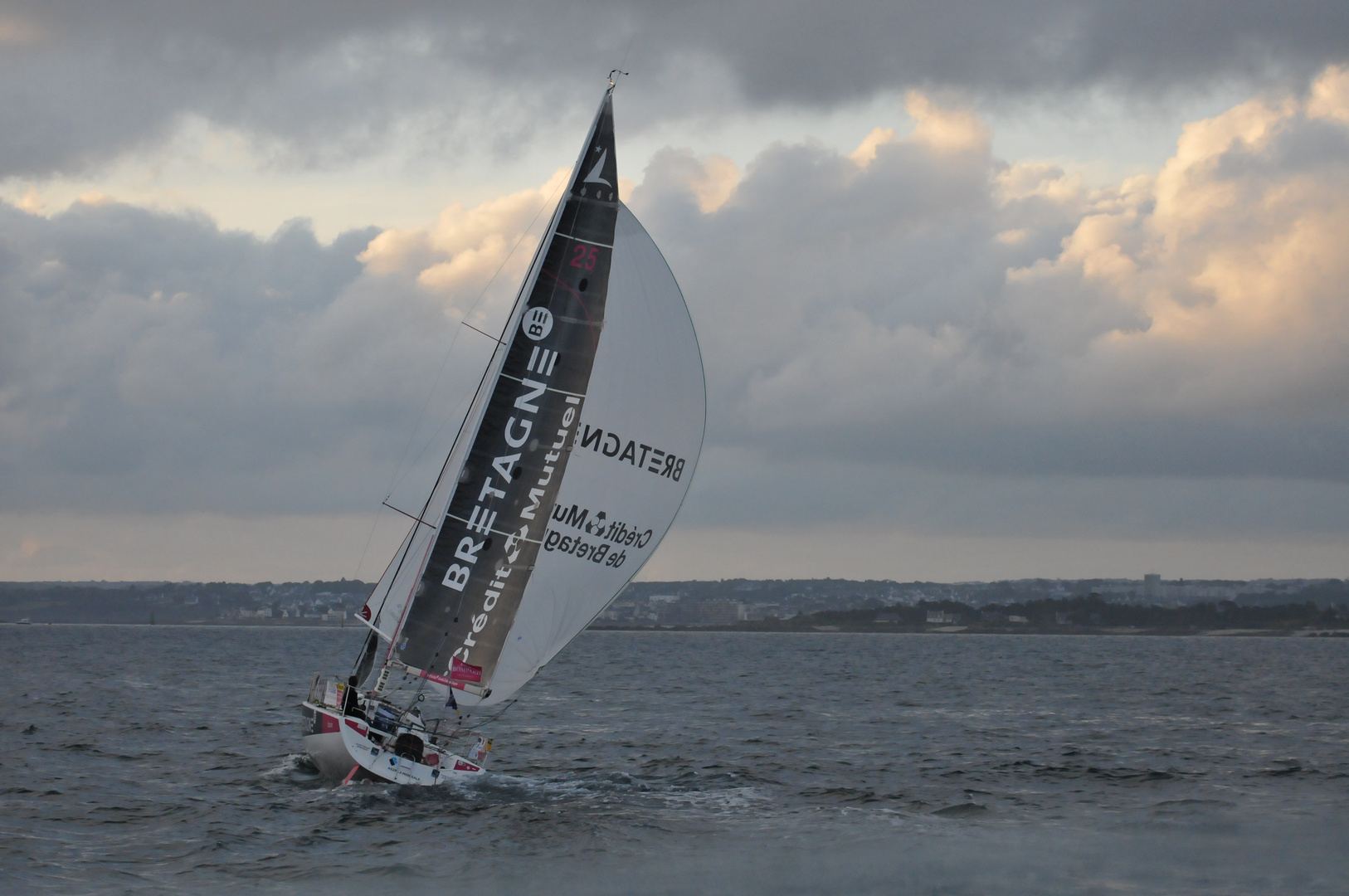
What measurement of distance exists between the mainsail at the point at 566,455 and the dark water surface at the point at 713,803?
318 cm

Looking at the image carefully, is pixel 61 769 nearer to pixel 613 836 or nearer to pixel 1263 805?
pixel 613 836

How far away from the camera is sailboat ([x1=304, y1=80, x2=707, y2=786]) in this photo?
→ 21.6 meters

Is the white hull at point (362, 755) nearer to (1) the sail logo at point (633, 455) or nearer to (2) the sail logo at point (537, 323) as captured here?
(1) the sail logo at point (633, 455)

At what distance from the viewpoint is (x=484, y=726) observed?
34.7 meters

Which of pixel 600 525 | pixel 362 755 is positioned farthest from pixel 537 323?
pixel 362 755

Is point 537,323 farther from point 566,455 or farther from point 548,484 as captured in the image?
point 548,484

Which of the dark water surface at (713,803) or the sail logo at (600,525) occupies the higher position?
the sail logo at (600,525)

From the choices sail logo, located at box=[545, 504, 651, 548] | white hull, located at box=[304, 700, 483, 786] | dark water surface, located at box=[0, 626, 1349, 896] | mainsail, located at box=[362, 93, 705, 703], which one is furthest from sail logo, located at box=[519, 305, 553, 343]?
dark water surface, located at box=[0, 626, 1349, 896]

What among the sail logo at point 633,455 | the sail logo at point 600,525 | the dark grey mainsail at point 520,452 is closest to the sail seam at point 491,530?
the dark grey mainsail at point 520,452

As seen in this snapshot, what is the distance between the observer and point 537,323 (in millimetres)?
21703

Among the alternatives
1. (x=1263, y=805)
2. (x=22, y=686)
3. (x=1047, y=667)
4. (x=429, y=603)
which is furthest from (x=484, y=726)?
(x=1047, y=667)

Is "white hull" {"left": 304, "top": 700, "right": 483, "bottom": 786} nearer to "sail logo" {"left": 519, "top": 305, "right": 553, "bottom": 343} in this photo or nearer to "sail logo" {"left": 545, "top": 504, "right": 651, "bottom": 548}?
"sail logo" {"left": 545, "top": 504, "right": 651, "bottom": 548}

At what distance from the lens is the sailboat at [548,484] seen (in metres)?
21.6

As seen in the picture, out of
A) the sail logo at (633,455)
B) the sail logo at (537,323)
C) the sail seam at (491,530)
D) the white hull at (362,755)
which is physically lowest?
the white hull at (362,755)
